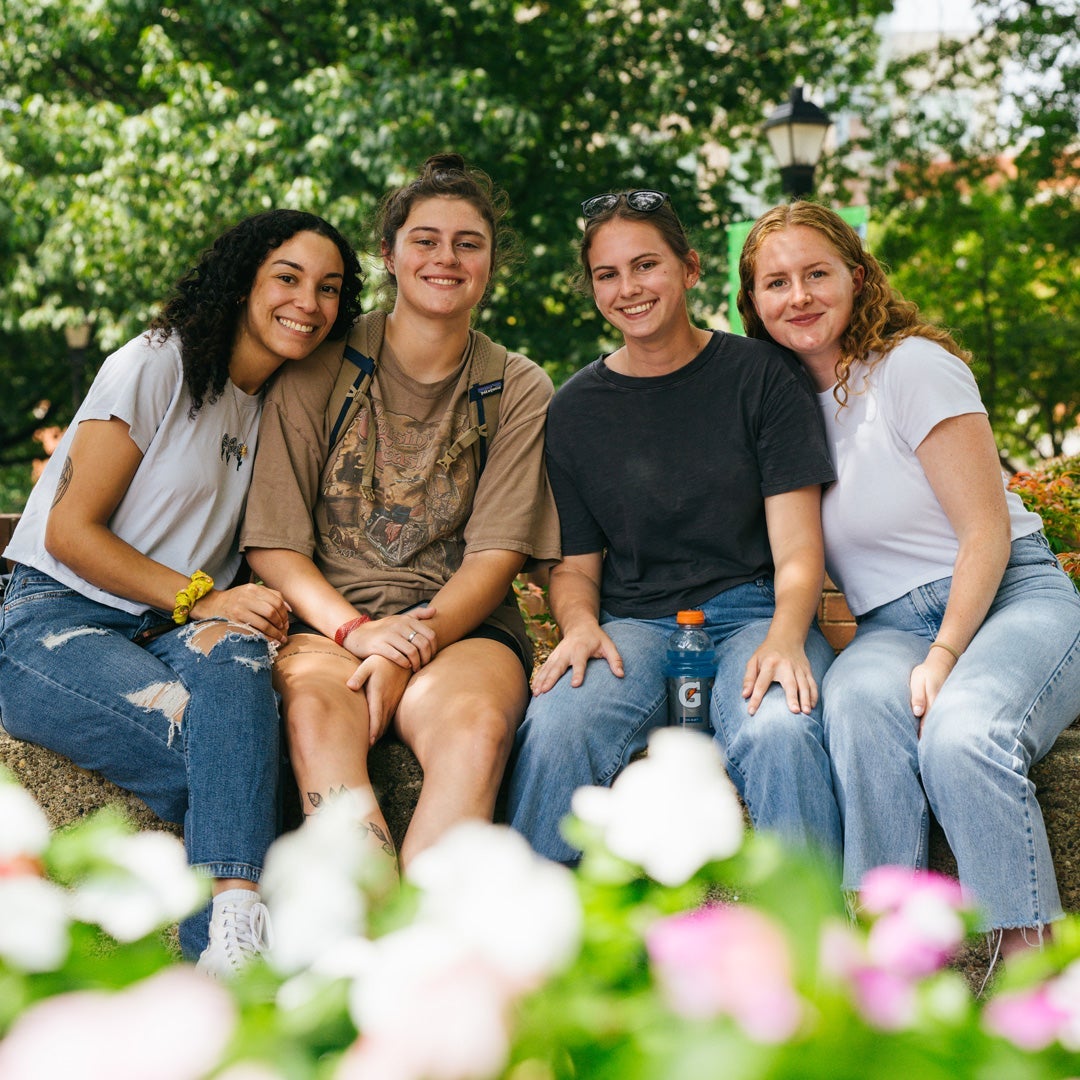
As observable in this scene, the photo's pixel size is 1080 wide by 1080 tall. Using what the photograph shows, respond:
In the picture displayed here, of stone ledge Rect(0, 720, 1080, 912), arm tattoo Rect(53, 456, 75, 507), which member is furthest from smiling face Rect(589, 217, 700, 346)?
arm tattoo Rect(53, 456, 75, 507)

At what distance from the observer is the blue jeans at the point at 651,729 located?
2.62m

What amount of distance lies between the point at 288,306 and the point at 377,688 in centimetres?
108

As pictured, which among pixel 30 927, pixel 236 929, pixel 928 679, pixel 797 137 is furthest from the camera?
pixel 797 137

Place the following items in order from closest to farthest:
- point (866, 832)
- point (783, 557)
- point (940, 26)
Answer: point (866, 832), point (783, 557), point (940, 26)

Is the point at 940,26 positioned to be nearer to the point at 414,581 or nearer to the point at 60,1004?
the point at 414,581

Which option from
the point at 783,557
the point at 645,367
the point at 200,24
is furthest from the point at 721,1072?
the point at 200,24

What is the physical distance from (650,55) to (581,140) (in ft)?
3.50

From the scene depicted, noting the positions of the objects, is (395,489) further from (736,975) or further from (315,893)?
(736,975)

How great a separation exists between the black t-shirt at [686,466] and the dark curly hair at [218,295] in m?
0.89

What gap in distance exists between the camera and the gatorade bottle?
116 inches

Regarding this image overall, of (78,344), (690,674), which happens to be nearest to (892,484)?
(690,674)

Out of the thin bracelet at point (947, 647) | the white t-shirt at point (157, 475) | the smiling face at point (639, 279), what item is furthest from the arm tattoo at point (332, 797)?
the smiling face at point (639, 279)

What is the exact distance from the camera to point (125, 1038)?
1.72ft

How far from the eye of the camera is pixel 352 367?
11.0ft
